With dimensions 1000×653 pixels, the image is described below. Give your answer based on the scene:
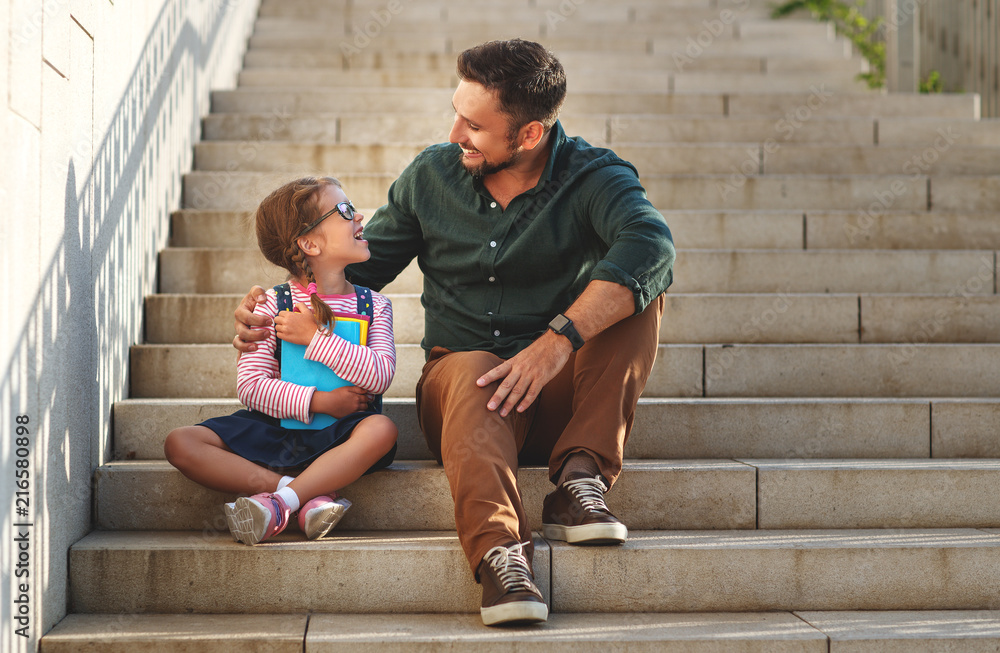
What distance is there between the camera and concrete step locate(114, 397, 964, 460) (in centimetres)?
263

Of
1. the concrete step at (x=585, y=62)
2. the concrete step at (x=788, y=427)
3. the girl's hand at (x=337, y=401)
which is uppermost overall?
the concrete step at (x=585, y=62)

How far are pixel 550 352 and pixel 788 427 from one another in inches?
39.4

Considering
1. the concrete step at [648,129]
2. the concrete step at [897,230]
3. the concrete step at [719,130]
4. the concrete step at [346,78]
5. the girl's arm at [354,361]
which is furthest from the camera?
the concrete step at [346,78]

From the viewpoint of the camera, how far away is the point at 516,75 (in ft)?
7.70

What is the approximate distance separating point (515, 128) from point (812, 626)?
1.48 meters

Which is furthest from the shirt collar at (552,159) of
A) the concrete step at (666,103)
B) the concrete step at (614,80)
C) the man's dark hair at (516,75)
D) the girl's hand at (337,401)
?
the concrete step at (614,80)

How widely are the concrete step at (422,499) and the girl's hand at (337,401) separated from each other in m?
0.21

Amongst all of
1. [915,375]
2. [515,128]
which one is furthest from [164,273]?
[915,375]

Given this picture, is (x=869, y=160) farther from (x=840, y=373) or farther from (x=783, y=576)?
(x=783, y=576)

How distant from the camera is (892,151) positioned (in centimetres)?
427

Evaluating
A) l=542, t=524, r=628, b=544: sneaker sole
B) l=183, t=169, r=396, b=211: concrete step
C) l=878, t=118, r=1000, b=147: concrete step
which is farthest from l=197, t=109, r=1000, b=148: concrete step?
l=542, t=524, r=628, b=544: sneaker sole

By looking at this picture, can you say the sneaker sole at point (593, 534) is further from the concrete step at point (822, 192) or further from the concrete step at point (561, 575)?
the concrete step at point (822, 192)

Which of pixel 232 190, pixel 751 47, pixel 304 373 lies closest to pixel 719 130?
pixel 751 47

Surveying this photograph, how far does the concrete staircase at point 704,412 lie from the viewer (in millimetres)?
2082
